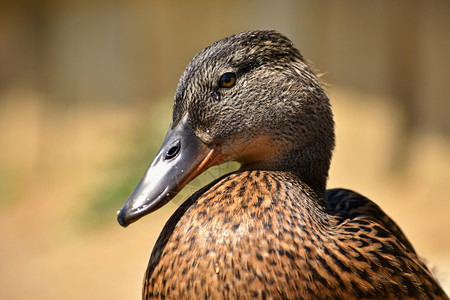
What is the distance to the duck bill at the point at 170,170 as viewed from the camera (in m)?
2.04

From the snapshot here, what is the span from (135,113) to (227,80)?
5.29 metres

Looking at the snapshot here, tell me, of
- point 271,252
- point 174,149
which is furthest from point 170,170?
point 271,252

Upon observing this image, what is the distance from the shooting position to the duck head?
218 cm

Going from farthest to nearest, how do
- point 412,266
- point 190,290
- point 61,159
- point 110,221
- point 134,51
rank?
1. point 61,159
2. point 134,51
3. point 110,221
4. point 412,266
5. point 190,290

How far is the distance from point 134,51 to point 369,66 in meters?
2.74

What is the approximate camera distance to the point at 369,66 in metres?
6.33

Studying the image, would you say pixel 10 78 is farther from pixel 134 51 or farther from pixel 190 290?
pixel 190 290

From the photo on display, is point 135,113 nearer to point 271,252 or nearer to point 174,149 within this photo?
point 174,149

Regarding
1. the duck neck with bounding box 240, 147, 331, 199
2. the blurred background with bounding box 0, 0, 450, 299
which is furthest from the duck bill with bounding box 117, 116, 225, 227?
the blurred background with bounding box 0, 0, 450, 299

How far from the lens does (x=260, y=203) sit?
2.02 meters

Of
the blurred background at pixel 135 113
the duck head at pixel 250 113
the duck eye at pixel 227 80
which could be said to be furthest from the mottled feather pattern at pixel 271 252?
the blurred background at pixel 135 113

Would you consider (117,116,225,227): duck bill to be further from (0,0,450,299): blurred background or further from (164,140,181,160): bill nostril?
(0,0,450,299): blurred background

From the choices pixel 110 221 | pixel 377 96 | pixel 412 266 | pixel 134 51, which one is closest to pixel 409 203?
pixel 377 96

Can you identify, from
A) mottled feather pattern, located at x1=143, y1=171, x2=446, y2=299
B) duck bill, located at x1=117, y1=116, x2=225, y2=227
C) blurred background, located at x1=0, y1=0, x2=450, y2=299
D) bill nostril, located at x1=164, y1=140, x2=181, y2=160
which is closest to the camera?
mottled feather pattern, located at x1=143, y1=171, x2=446, y2=299
